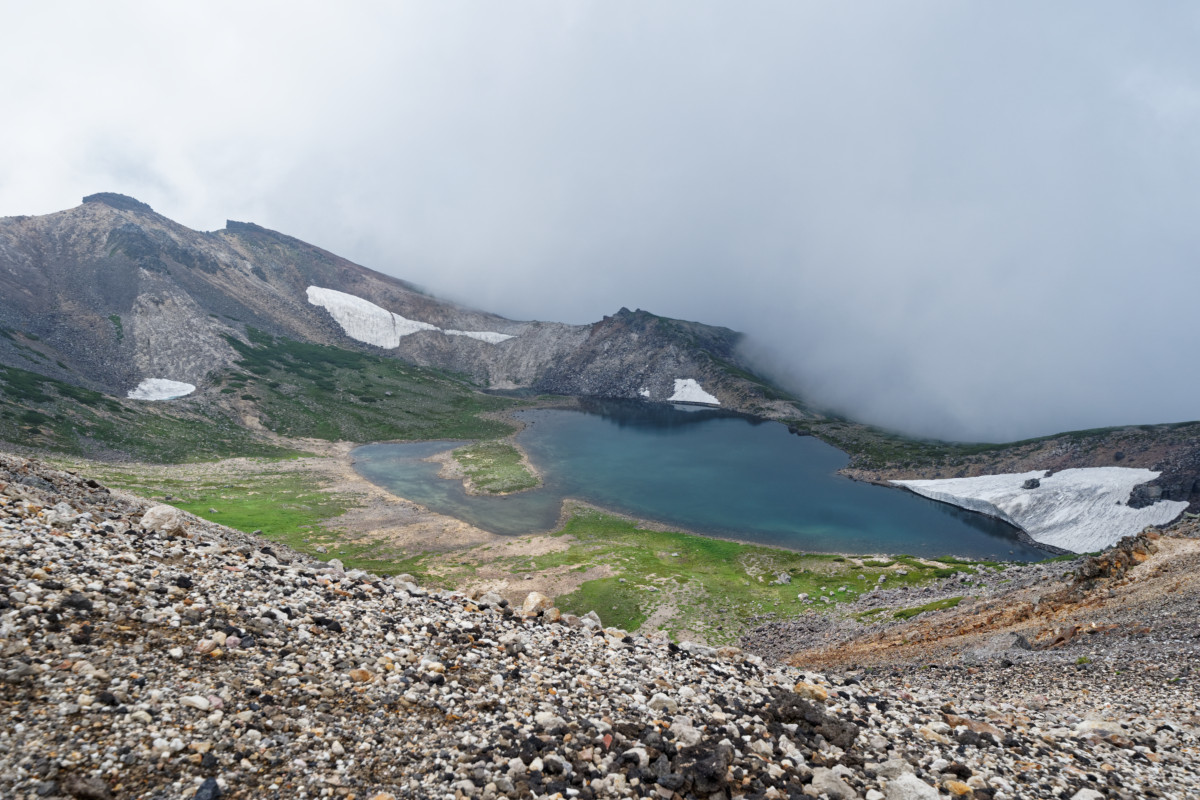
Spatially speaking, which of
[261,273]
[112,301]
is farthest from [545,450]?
[261,273]

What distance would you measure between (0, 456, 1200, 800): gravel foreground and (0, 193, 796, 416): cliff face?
11668cm

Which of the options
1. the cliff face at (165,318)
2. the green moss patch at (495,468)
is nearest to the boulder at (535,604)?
the green moss patch at (495,468)

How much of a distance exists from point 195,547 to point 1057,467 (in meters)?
128

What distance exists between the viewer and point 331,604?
1212 centimetres

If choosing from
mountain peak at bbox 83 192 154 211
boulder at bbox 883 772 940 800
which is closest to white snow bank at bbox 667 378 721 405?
boulder at bbox 883 772 940 800

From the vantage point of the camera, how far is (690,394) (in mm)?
181875

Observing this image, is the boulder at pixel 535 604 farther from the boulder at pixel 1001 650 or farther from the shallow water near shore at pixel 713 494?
the shallow water near shore at pixel 713 494

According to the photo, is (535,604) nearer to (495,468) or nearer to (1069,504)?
(495,468)

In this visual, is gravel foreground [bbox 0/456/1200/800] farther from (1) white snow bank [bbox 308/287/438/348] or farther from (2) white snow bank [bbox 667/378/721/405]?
(1) white snow bank [bbox 308/287/438/348]

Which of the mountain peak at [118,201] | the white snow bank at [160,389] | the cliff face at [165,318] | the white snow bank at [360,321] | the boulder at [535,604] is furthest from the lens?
the white snow bank at [360,321]

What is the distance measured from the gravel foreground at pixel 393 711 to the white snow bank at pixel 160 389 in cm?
11596

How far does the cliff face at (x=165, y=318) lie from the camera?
10981 cm

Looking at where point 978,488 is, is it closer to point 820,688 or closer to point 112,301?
point 820,688

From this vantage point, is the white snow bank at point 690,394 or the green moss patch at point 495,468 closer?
the green moss patch at point 495,468
